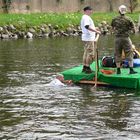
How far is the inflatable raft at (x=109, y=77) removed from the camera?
562 inches

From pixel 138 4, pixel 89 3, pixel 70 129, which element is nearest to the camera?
pixel 70 129

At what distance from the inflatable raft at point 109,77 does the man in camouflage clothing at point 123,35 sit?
380mm

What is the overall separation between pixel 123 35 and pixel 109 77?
1.29 m

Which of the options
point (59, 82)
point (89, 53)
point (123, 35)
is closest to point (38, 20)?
point (89, 53)

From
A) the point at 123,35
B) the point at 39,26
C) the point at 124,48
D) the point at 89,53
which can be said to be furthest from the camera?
the point at 39,26

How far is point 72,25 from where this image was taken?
45062 millimetres

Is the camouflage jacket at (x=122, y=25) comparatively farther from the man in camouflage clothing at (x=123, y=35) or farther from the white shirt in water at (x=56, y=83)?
the white shirt in water at (x=56, y=83)

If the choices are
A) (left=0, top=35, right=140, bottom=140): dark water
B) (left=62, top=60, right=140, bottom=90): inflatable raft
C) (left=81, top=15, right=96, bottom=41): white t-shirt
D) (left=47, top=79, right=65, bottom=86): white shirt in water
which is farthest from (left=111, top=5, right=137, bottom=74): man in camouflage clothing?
(left=47, top=79, right=65, bottom=86): white shirt in water

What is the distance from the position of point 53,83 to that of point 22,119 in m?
4.28

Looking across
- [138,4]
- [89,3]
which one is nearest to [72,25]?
[89,3]

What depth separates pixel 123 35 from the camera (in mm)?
14867

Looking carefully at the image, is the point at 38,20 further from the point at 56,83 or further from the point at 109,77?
the point at 109,77

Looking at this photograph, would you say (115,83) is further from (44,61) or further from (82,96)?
(44,61)

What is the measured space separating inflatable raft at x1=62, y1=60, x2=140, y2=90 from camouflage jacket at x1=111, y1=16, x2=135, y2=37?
3.75ft
